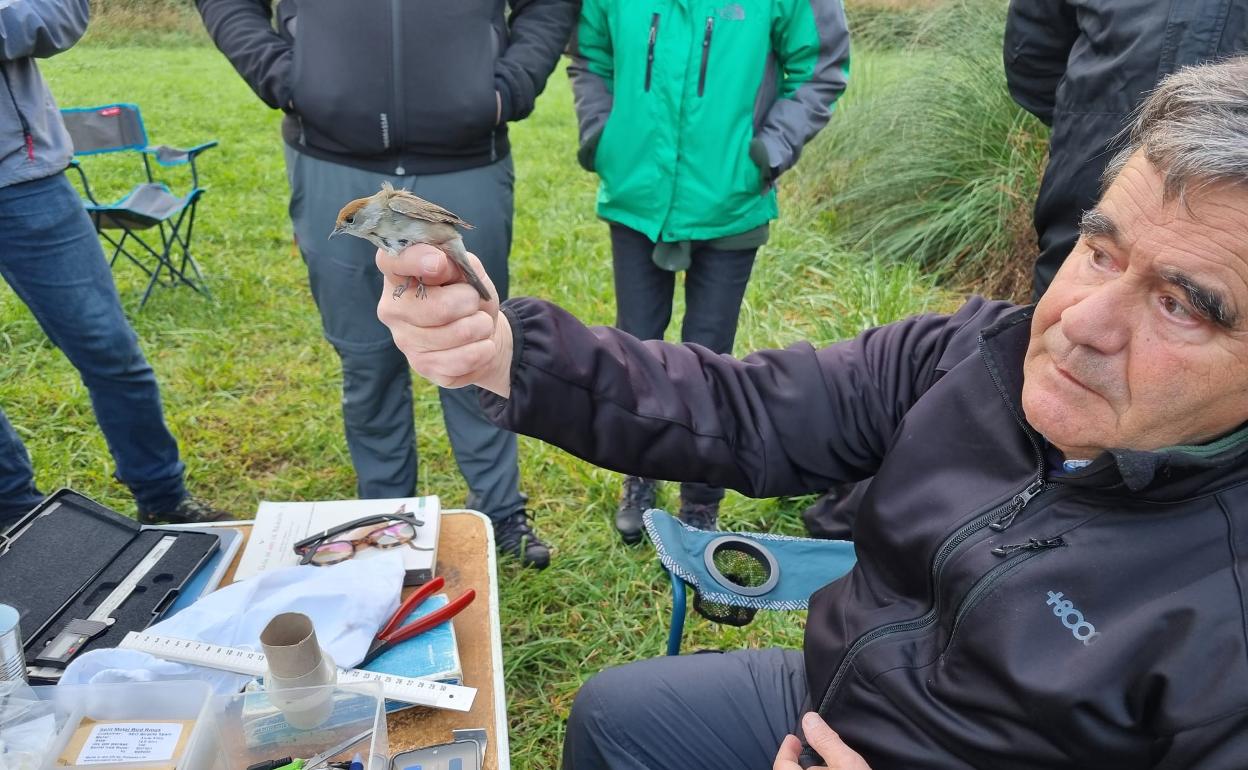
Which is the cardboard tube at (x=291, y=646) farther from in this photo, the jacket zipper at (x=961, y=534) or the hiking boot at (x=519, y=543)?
the hiking boot at (x=519, y=543)

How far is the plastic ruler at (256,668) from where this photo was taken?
1.35 meters

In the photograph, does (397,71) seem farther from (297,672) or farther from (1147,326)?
(1147,326)

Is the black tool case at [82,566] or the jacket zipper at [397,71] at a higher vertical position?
the jacket zipper at [397,71]

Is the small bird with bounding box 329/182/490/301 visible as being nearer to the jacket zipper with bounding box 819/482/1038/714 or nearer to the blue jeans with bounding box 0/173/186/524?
the jacket zipper with bounding box 819/482/1038/714

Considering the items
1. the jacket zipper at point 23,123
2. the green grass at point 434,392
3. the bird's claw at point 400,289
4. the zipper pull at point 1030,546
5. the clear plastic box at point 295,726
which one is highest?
the bird's claw at point 400,289

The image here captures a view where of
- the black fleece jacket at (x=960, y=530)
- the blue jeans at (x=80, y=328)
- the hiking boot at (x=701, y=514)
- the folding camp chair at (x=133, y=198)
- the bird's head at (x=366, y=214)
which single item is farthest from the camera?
the folding camp chair at (x=133, y=198)

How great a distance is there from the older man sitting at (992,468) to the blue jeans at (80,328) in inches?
81.5

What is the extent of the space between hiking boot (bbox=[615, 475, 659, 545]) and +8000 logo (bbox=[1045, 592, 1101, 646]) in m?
2.31

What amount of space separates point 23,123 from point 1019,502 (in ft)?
10.1

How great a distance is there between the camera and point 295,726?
1.23 m

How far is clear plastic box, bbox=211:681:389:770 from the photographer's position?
1219 mm

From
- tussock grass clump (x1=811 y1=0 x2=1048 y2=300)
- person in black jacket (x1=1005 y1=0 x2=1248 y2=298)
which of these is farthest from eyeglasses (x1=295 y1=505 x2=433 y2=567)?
tussock grass clump (x1=811 y1=0 x2=1048 y2=300)

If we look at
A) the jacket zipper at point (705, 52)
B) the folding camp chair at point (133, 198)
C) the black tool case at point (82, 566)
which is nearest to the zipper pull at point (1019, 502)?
the black tool case at point (82, 566)

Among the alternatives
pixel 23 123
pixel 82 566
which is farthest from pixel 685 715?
pixel 23 123
